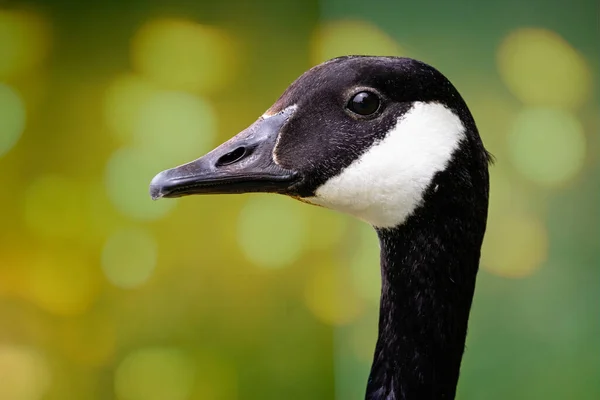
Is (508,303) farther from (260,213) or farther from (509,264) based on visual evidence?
(260,213)

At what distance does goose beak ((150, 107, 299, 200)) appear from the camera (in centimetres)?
90

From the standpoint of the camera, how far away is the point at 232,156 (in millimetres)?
941

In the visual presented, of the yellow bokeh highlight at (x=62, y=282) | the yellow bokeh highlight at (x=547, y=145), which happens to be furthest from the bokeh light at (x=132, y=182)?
the yellow bokeh highlight at (x=547, y=145)

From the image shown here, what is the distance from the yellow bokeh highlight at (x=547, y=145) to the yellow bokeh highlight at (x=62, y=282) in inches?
51.2

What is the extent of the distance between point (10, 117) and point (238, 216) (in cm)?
80

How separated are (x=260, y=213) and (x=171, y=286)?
0.43m

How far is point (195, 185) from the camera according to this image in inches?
35.4

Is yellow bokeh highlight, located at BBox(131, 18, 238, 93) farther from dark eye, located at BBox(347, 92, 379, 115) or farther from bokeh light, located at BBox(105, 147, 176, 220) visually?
dark eye, located at BBox(347, 92, 379, 115)

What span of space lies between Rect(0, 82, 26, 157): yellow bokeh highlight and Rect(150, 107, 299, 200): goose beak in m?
0.89

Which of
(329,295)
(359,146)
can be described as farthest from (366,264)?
(359,146)

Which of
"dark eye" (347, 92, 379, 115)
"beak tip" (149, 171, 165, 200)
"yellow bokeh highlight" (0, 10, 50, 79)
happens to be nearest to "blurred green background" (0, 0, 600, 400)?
"yellow bokeh highlight" (0, 10, 50, 79)

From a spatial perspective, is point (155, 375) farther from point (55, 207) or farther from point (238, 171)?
point (238, 171)

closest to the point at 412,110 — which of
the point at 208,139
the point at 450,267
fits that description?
the point at 450,267

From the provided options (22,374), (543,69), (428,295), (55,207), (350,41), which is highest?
(350,41)
